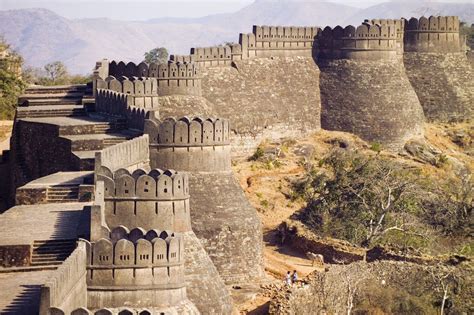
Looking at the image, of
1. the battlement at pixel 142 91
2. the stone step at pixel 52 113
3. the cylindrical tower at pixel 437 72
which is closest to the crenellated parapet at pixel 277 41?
the cylindrical tower at pixel 437 72

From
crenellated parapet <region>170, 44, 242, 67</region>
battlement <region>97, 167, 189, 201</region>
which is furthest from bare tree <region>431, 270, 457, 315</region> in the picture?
crenellated parapet <region>170, 44, 242, 67</region>

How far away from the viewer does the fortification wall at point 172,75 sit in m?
44.3

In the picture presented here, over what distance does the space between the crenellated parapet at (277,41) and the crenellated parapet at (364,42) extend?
3.55ft

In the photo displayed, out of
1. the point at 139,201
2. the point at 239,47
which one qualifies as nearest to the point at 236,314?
the point at 139,201

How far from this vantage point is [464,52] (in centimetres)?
5966

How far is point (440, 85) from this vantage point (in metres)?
58.4

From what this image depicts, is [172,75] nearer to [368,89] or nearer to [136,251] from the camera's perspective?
[368,89]

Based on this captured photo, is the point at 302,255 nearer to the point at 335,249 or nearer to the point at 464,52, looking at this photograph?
the point at 335,249

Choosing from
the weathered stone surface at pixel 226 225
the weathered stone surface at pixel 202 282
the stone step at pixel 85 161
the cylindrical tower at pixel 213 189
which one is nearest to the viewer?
the weathered stone surface at pixel 202 282

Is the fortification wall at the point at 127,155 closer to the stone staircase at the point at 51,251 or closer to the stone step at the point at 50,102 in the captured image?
the stone staircase at the point at 51,251

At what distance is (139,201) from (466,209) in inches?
738

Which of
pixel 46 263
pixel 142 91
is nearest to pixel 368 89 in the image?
pixel 142 91

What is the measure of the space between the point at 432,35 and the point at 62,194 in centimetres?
3171

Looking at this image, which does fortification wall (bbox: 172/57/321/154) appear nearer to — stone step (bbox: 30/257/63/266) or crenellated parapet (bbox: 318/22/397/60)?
crenellated parapet (bbox: 318/22/397/60)
